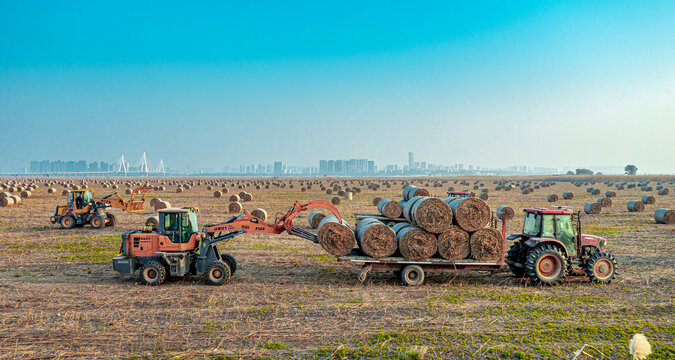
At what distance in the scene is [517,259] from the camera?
13.3 meters

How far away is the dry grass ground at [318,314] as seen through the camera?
8.28 m

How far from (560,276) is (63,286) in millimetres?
15255

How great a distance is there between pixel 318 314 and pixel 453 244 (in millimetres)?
4875

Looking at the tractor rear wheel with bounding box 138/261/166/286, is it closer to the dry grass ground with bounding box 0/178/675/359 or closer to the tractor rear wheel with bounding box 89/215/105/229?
the dry grass ground with bounding box 0/178/675/359

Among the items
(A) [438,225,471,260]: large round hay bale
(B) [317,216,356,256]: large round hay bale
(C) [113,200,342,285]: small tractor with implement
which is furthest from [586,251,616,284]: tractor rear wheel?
(C) [113,200,342,285]: small tractor with implement

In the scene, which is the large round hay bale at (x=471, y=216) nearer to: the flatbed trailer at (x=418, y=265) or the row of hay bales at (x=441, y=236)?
the row of hay bales at (x=441, y=236)

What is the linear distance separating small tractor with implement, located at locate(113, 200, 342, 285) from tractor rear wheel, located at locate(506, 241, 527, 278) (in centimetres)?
582

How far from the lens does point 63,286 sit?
1262 centimetres

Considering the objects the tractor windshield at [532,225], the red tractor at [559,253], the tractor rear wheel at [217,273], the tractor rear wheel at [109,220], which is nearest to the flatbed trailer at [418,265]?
the red tractor at [559,253]

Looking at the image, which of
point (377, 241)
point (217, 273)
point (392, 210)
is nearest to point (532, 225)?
point (377, 241)

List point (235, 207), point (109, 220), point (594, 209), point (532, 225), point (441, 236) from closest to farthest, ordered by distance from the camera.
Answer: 1. point (441, 236)
2. point (532, 225)
3. point (109, 220)
4. point (594, 209)
5. point (235, 207)

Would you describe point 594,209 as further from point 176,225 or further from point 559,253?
point 176,225

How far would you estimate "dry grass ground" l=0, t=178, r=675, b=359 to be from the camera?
8.28m

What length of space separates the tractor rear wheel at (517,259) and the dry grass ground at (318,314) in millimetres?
587
